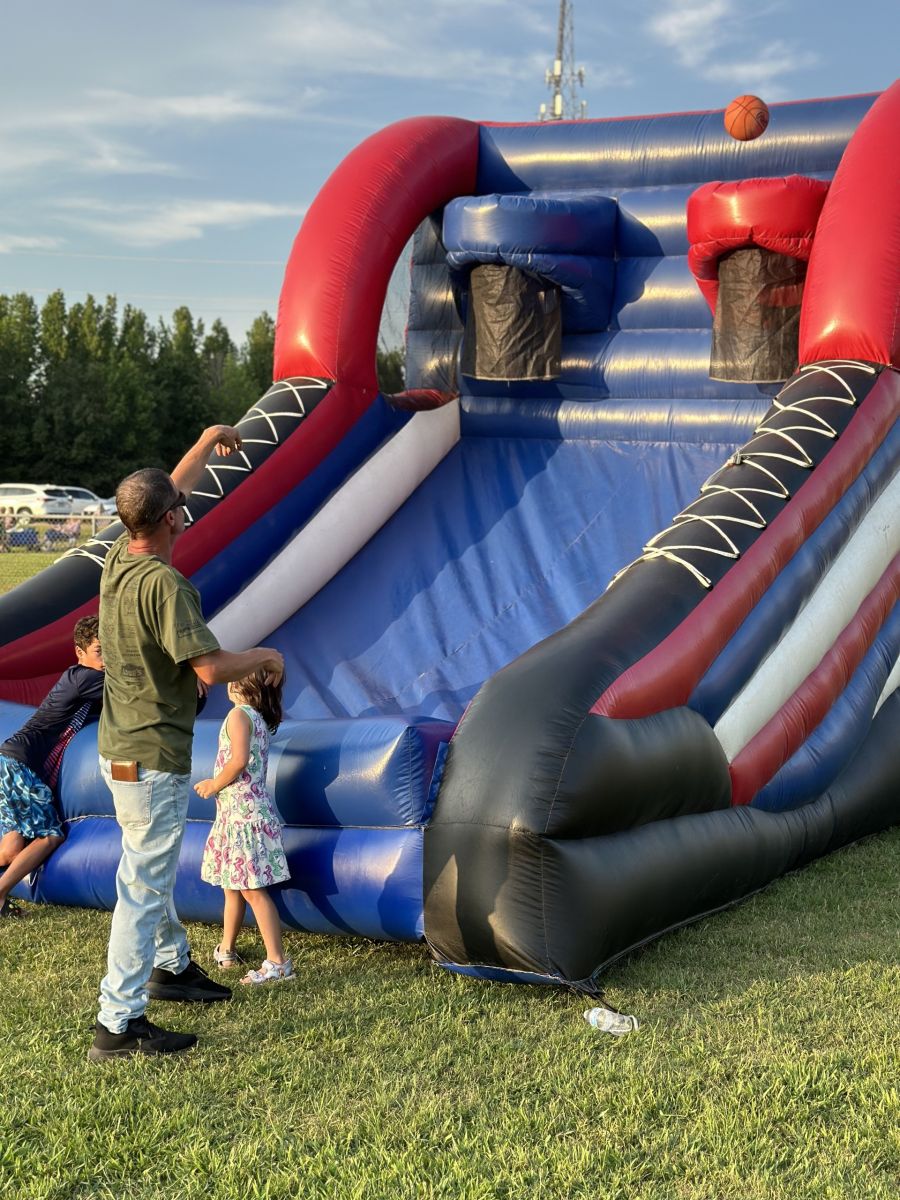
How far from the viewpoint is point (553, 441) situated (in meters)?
6.00

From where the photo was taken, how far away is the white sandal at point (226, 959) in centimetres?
352

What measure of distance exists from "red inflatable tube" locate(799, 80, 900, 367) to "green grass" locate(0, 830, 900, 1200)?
88.7 inches

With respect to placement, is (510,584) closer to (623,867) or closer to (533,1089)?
(623,867)

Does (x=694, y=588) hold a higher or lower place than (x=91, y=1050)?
higher

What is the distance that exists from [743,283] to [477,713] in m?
2.79

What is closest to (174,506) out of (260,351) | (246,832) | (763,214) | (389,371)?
(246,832)

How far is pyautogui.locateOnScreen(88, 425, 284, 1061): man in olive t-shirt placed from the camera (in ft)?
9.55

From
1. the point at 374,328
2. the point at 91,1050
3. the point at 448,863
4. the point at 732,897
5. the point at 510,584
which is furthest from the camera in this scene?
the point at 374,328

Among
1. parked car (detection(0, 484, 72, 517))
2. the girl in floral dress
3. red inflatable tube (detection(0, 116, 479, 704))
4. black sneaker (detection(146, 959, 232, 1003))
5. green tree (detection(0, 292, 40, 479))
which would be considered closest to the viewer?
black sneaker (detection(146, 959, 232, 1003))

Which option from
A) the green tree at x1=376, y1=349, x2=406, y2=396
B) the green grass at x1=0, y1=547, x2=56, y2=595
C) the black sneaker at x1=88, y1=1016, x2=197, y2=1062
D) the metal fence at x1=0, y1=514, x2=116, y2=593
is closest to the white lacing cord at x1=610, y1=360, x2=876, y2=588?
the black sneaker at x1=88, y1=1016, x2=197, y2=1062

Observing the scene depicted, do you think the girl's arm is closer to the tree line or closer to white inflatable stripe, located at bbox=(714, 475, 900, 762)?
white inflatable stripe, located at bbox=(714, 475, 900, 762)

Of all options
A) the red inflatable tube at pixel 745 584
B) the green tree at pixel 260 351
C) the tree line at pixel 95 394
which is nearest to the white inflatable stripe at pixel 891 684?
the red inflatable tube at pixel 745 584

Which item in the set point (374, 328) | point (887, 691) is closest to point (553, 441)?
point (374, 328)

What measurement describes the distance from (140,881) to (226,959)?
2.24 ft
